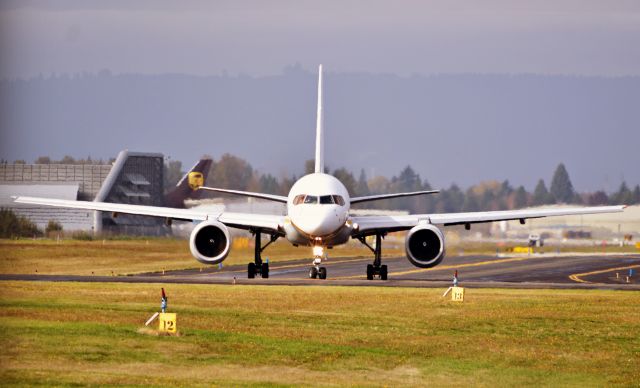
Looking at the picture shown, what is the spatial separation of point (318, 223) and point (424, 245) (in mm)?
5162

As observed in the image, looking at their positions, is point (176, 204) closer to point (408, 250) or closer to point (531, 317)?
point (408, 250)

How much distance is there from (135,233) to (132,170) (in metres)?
16.4

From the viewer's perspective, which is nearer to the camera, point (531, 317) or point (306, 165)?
point (531, 317)

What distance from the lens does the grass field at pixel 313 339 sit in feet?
83.8

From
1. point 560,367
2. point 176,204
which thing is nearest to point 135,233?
point 176,204

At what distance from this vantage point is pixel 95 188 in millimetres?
133625

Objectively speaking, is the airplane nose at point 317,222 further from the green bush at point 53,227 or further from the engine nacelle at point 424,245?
the green bush at point 53,227

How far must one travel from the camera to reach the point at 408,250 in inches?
2071

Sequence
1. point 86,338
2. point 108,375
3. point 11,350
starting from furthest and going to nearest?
1. point 86,338
2. point 11,350
3. point 108,375

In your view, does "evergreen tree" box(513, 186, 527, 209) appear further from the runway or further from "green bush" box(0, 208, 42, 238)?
"green bush" box(0, 208, 42, 238)

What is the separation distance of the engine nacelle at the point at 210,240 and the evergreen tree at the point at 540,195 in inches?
2463

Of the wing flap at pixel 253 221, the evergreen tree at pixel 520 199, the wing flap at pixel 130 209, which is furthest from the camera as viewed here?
the evergreen tree at pixel 520 199

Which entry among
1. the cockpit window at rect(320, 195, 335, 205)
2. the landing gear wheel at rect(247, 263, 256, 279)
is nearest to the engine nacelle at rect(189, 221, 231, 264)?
the landing gear wheel at rect(247, 263, 256, 279)

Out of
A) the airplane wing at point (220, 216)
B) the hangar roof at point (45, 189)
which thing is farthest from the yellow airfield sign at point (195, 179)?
the airplane wing at point (220, 216)
